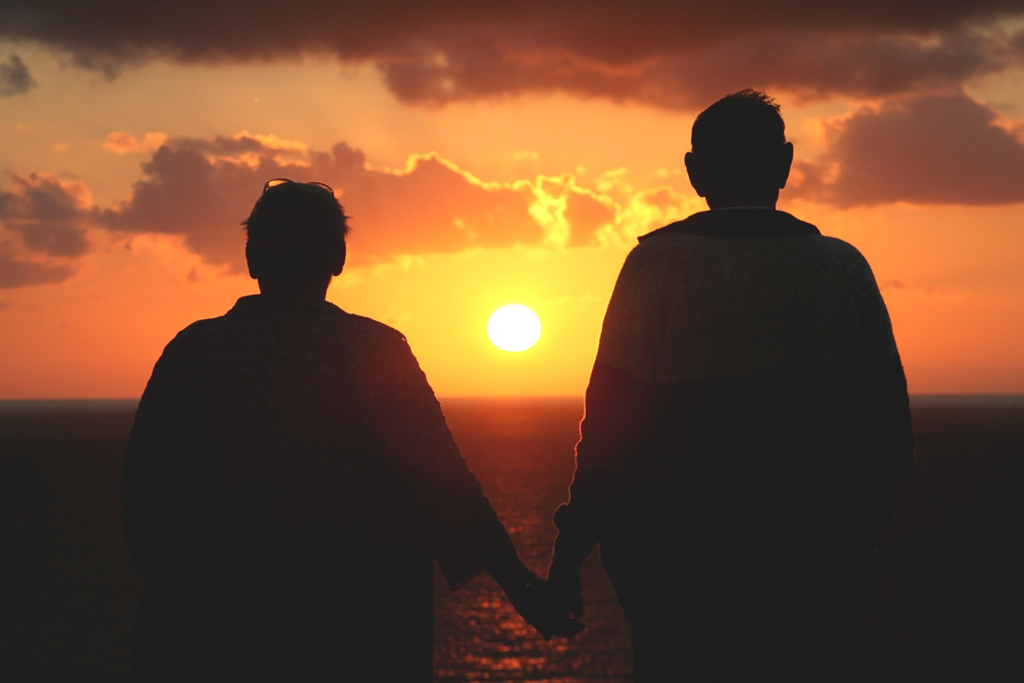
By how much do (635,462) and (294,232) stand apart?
1239 millimetres

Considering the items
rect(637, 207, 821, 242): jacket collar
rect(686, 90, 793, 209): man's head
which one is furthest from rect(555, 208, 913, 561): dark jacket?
rect(686, 90, 793, 209): man's head

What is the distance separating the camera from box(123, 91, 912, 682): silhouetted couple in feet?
7.93

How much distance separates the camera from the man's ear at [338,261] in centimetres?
287

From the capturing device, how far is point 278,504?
2537mm

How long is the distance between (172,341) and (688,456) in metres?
1.51

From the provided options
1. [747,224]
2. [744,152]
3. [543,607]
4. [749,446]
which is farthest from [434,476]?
[744,152]

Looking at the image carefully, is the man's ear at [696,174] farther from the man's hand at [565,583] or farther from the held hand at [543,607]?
the held hand at [543,607]

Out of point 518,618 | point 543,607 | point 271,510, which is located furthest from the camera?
point 518,618

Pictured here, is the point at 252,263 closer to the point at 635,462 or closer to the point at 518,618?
the point at 635,462

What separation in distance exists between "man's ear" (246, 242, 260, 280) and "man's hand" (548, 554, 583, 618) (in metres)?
1.30

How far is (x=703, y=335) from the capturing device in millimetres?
2463

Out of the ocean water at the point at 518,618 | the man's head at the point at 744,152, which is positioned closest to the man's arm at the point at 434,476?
the ocean water at the point at 518,618

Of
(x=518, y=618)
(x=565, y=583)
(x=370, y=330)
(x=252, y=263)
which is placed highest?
(x=252, y=263)

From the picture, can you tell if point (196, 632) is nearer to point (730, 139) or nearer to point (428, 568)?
point (428, 568)
